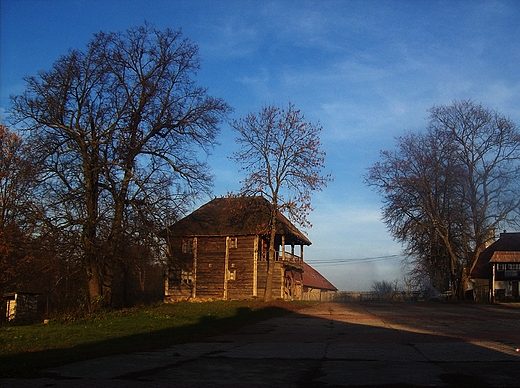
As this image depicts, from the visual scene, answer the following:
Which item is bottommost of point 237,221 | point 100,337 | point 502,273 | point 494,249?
point 100,337

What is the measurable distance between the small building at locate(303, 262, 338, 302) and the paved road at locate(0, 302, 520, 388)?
4055cm

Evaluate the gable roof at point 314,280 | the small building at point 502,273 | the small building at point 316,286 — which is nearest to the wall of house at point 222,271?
the small building at point 316,286

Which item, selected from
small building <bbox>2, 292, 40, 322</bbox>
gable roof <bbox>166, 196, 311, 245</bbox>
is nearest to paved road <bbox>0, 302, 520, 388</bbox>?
small building <bbox>2, 292, 40, 322</bbox>

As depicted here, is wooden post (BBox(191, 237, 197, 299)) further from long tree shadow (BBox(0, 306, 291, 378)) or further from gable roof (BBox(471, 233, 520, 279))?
gable roof (BBox(471, 233, 520, 279))

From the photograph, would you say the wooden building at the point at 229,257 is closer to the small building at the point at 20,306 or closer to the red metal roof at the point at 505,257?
the small building at the point at 20,306

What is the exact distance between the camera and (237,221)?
4366 cm

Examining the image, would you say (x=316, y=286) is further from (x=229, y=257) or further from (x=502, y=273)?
(x=229, y=257)

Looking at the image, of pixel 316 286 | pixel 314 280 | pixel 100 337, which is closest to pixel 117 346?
pixel 100 337

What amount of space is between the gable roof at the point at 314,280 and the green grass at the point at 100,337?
1995 inches

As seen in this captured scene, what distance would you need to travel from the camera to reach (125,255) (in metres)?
27.6

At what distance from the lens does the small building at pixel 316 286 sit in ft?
192

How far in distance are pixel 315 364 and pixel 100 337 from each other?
7.66m

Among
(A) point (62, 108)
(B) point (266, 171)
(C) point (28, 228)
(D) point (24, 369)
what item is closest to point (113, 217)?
(C) point (28, 228)

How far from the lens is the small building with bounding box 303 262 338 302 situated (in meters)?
58.4
